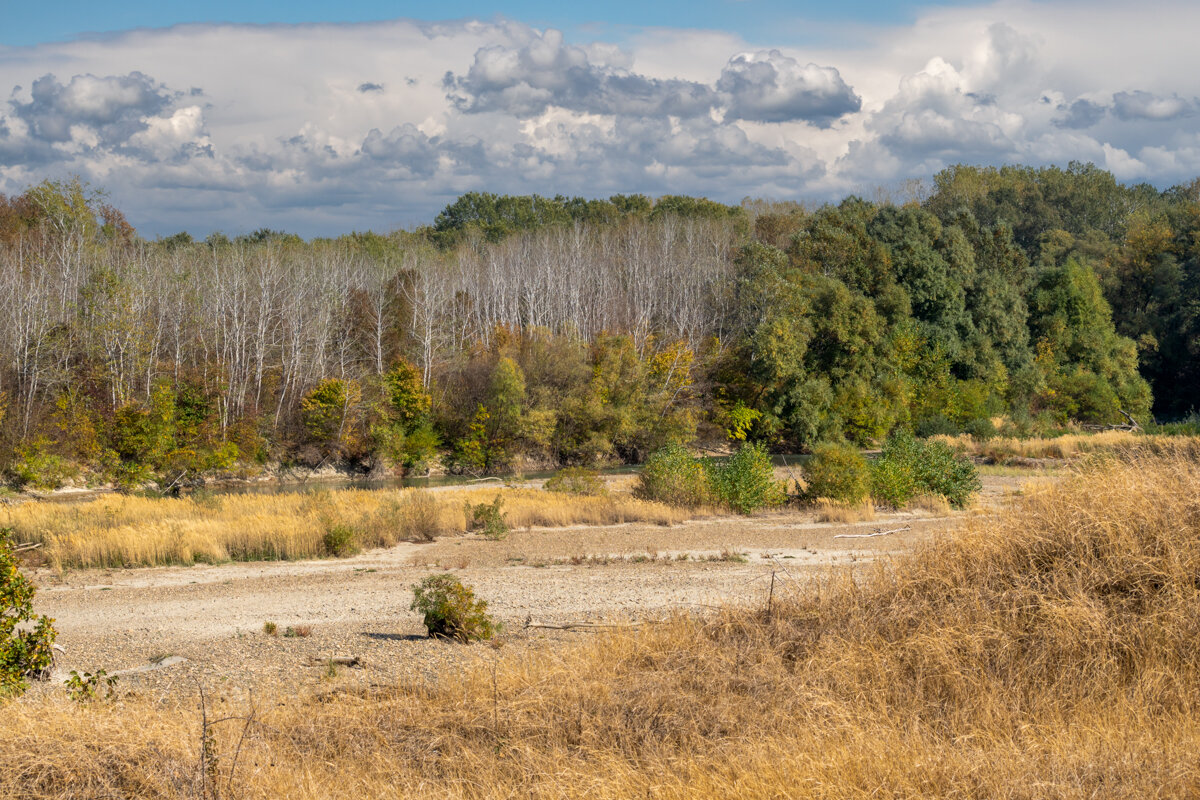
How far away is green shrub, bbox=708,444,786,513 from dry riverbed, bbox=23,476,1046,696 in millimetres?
1789

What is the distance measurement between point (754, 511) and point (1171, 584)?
1864 centimetres

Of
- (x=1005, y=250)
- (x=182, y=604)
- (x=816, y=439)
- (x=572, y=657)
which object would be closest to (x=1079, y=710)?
(x=572, y=657)

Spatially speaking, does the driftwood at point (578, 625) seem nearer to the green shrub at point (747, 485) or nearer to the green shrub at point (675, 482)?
the green shrub at point (747, 485)

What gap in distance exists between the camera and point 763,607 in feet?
35.0

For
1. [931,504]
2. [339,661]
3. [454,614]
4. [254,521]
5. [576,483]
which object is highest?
[454,614]

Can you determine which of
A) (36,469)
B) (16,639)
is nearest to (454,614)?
(16,639)

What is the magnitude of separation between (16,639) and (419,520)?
1557 centimetres

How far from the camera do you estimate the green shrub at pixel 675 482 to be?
92.3ft

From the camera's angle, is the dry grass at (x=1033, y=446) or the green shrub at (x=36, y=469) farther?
the dry grass at (x=1033, y=446)

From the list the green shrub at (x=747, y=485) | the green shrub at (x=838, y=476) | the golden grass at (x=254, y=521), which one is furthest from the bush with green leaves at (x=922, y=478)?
the golden grass at (x=254, y=521)

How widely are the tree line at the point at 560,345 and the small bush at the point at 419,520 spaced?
2664 cm

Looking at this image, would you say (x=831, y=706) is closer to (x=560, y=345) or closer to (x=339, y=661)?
(x=339, y=661)

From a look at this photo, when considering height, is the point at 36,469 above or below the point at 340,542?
below

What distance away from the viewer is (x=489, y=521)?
78.5ft
